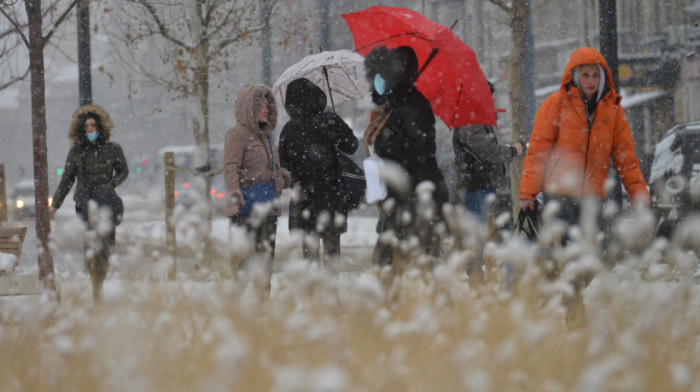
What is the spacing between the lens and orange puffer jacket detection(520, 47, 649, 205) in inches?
197

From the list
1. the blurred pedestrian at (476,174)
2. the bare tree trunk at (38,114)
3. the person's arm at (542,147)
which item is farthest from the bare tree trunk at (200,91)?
the person's arm at (542,147)

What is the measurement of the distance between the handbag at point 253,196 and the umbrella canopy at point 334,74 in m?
1.08

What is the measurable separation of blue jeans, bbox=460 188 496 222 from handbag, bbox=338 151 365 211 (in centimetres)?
88

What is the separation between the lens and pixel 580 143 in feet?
16.5

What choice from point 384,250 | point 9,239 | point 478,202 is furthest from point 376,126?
point 9,239

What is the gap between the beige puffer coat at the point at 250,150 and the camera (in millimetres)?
6002

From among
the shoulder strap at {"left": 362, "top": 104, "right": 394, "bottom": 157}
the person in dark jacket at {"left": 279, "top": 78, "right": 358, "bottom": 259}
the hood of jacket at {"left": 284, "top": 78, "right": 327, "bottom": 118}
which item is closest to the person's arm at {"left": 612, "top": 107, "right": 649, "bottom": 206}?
the shoulder strap at {"left": 362, "top": 104, "right": 394, "bottom": 157}

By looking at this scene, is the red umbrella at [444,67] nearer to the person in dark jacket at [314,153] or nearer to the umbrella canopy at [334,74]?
the person in dark jacket at [314,153]

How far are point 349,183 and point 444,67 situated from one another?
1.16 meters

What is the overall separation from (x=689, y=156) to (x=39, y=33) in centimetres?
669

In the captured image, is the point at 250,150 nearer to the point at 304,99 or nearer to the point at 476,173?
the point at 304,99

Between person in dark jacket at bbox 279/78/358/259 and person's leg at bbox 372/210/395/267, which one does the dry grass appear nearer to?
person's leg at bbox 372/210/395/267

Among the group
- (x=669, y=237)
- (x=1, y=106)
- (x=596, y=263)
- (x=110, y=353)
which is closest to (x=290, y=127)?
(x=110, y=353)

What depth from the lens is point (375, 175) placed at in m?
5.13
